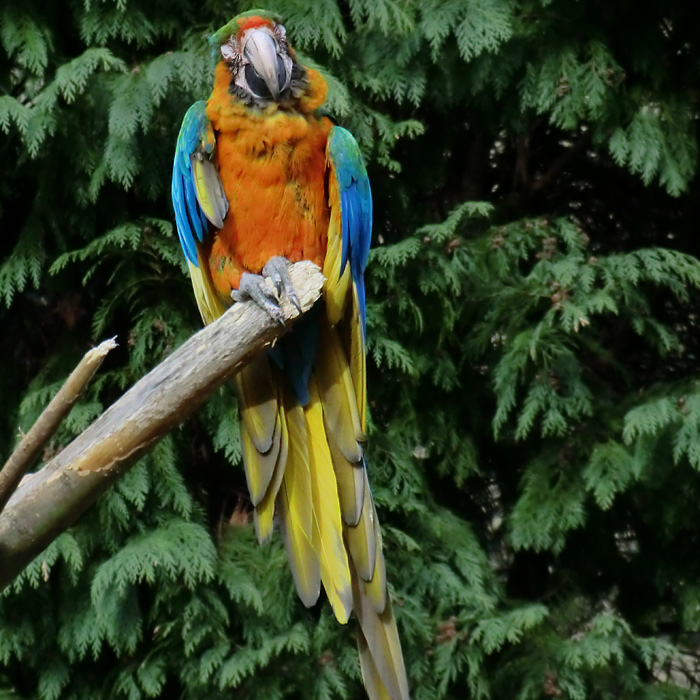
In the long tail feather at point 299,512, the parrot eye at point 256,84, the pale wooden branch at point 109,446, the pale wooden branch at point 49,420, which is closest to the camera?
the pale wooden branch at point 49,420

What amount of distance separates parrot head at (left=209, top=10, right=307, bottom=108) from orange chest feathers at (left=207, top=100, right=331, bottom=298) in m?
0.04

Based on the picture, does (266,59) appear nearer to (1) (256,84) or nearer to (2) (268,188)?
(1) (256,84)

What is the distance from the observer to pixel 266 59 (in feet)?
4.50

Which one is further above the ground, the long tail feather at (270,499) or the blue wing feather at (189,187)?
the blue wing feather at (189,187)

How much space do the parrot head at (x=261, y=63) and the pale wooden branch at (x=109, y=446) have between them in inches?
18.3

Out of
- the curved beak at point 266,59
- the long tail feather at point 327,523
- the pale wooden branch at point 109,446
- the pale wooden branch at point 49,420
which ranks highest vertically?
the curved beak at point 266,59

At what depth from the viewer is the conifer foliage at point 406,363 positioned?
175 centimetres

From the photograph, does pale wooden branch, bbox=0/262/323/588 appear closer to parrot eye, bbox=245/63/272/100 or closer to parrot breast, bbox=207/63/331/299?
parrot breast, bbox=207/63/331/299

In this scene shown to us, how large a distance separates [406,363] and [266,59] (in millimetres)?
704

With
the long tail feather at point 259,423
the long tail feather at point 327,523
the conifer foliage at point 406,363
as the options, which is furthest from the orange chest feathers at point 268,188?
the conifer foliage at point 406,363

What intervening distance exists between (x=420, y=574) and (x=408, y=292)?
60 cm

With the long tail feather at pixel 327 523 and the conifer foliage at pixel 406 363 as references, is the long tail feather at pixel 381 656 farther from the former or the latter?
the conifer foliage at pixel 406 363

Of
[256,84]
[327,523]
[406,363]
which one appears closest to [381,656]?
[327,523]

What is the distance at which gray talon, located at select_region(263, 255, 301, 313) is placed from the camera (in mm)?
1242
